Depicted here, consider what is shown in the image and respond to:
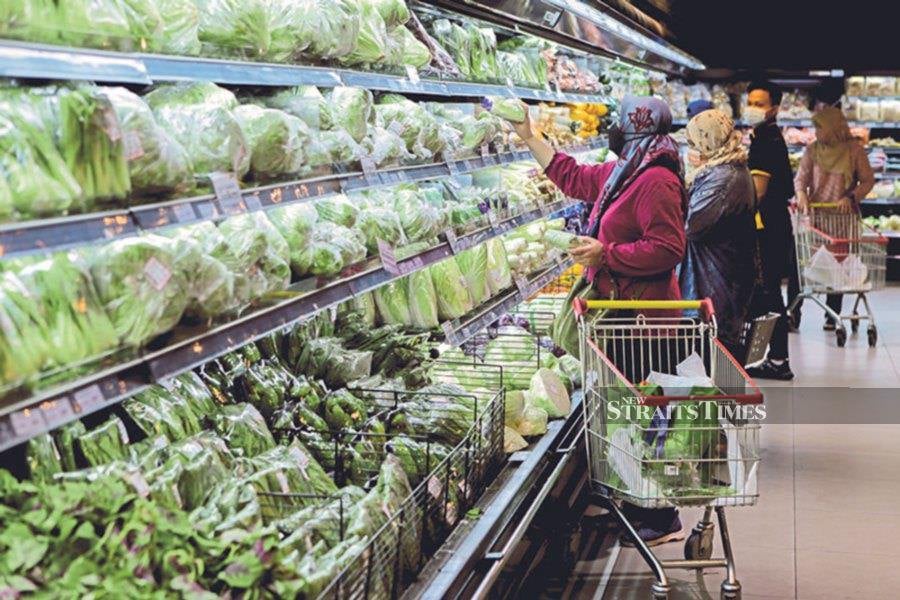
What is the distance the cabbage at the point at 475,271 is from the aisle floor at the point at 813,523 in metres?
1.21

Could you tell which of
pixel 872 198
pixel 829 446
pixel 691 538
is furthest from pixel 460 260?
pixel 872 198

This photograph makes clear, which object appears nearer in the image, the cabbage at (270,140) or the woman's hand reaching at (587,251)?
the cabbage at (270,140)

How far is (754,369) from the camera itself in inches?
345

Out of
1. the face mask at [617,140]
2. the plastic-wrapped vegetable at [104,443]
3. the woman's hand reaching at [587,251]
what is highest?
the face mask at [617,140]

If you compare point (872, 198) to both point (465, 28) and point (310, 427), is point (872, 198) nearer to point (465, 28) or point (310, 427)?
point (465, 28)

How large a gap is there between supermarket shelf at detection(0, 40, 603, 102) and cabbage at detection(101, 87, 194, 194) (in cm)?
6

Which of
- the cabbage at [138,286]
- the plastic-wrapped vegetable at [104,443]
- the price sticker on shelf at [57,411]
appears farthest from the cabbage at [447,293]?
the price sticker on shelf at [57,411]

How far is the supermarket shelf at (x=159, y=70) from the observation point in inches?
81.5

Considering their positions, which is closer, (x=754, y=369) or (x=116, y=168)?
(x=116, y=168)

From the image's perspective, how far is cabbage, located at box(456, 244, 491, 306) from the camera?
524 cm

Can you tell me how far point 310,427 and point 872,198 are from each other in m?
11.8

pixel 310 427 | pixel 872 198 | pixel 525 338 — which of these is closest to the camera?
pixel 310 427

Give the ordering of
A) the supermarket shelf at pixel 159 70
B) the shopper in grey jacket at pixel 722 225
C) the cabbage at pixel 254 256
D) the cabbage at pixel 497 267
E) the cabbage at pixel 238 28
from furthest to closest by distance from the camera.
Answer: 1. the shopper in grey jacket at pixel 722 225
2. the cabbage at pixel 497 267
3. the cabbage at pixel 238 28
4. the cabbage at pixel 254 256
5. the supermarket shelf at pixel 159 70

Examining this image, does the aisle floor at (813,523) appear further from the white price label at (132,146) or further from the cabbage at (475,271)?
the white price label at (132,146)
